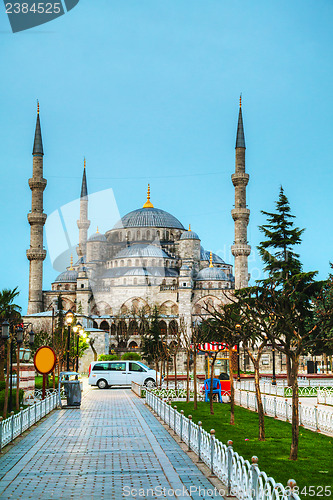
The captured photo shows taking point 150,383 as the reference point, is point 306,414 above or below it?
above

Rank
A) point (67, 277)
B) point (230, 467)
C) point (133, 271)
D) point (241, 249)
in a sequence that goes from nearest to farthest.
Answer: point (230, 467) → point (241, 249) → point (133, 271) → point (67, 277)

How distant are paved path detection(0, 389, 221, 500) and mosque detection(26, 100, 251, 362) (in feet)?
137

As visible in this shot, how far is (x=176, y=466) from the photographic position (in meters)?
8.22

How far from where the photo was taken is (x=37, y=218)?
59531 mm

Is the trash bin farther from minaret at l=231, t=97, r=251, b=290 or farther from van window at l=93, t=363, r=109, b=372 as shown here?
minaret at l=231, t=97, r=251, b=290

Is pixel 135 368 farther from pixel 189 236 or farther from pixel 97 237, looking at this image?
pixel 97 237

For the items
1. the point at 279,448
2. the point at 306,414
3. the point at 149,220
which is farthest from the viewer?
the point at 149,220

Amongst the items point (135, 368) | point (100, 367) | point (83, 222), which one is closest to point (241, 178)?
point (83, 222)

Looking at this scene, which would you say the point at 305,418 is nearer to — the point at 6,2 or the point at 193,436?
the point at 193,436

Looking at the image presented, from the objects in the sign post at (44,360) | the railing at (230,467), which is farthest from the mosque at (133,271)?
the railing at (230,467)

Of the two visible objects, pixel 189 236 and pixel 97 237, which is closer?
pixel 189 236

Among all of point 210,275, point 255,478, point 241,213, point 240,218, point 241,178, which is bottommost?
point 255,478

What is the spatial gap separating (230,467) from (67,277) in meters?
67.7

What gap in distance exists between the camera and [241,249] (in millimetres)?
56375
